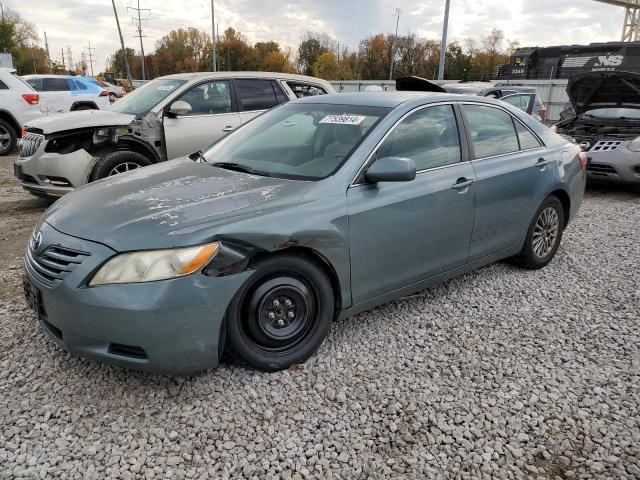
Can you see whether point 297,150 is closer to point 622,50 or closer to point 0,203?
point 0,203

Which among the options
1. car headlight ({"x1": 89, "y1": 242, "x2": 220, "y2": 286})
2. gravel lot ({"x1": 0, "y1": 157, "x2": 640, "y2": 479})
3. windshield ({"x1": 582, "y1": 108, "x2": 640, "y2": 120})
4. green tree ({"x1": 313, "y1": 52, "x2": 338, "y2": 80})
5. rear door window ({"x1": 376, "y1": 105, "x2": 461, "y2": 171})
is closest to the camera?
gravel lot ({"x1": 0, "y1": 157, "x2": 640, "y2": 479})

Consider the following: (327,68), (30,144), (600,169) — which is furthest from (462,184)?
(327,68)

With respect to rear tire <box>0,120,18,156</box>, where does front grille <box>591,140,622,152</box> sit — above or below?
above

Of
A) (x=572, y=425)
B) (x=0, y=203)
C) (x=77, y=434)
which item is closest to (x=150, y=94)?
(x=0, y=203)

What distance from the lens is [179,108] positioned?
6.28 m

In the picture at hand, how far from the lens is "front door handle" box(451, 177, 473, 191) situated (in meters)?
3.55

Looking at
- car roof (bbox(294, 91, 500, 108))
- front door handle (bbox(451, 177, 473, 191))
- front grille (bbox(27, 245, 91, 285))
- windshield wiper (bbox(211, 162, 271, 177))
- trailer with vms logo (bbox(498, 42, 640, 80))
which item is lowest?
front grille (bbox(27, 245, 91, 285))

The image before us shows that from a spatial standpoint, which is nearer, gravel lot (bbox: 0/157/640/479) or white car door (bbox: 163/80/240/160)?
gravel lot (bbox: 0/157/640/479)

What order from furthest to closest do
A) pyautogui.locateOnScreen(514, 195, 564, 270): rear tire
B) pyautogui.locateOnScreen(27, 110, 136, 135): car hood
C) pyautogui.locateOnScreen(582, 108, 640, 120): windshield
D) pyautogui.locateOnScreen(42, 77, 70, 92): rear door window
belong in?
1. pyautogui.locateOnScreen(42, 77, 70, 92): rear door window
2. pyautogui.locateOnScreen(582, 108, 640, 120): windshield
3. pyautogui.locateOnScreen(27, 110, 136, 135): car hood
4. pyautogui.locateOnScreen(514, 195, 564, 270): rear tire

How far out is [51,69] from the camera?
273 ft

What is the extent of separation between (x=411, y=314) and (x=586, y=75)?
627cm

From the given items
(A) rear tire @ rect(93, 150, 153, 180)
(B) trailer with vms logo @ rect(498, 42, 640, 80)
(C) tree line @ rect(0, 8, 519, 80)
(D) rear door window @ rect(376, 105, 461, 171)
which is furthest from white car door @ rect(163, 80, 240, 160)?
(C) tree line @ rect(0, 8, 519, 80)

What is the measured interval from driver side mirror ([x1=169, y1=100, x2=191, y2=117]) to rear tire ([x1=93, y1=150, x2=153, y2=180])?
2.22ft

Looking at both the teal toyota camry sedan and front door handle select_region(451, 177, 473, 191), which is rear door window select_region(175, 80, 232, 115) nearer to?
the teal toyota camry sedan
